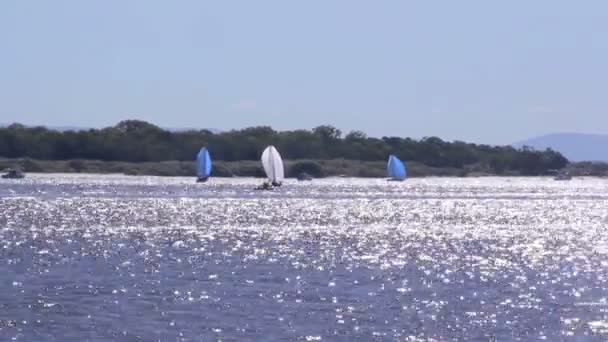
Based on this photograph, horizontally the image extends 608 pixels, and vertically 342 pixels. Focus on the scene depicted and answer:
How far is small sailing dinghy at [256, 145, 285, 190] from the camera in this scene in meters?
119

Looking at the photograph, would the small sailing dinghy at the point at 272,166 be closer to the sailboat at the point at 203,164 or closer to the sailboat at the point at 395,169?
the sailboat at the point at 203,164

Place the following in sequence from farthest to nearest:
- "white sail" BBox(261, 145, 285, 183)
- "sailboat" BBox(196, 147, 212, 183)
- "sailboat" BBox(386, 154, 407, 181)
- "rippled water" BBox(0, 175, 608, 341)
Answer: "sailboat" BBox(386, 154, 407, 181) < "sailboat" BBox(196, 147, 212, 183) < "white sail" BBox(261, 145, 285, 183) < "rippled water" BBox(0, 175, 608, 341)

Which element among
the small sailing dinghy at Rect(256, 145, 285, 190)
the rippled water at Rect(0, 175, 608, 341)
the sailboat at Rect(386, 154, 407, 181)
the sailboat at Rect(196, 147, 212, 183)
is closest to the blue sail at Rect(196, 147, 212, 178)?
the sailboat at Rect(196, 147, 212, 183)

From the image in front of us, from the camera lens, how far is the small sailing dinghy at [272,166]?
119375mm

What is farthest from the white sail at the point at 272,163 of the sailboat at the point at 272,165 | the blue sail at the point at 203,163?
the blue sail at the point at 203,163

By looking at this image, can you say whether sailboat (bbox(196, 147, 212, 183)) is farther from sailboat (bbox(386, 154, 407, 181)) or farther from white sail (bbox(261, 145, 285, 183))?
sailboat (bbox(386, 154, 407, 181))

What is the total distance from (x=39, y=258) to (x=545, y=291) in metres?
15.8

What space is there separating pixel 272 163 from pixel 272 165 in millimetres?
523

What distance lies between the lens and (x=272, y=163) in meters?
120

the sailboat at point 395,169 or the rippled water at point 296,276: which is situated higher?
the sailboat at point 395,169

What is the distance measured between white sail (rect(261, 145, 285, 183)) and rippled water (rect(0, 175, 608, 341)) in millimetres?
33459

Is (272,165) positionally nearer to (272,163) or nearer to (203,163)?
(272,163)

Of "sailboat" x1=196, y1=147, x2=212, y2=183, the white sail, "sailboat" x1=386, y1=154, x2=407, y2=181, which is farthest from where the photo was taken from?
"sailboat" x1=386, y1=154, x2=407, y2=181

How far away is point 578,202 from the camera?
391 feet
